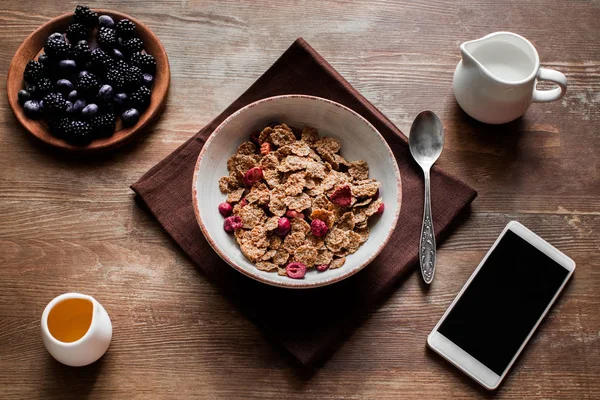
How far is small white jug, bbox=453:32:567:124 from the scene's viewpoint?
4.21 feet

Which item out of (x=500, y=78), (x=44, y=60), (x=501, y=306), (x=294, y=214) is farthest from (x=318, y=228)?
(x=44, y=60)

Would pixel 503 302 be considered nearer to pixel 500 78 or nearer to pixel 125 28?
pixel 500 78

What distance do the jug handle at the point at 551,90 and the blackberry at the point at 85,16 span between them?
0.99 m

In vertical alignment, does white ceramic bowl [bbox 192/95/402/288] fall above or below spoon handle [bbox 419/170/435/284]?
above

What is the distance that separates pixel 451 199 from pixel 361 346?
1.23 ft

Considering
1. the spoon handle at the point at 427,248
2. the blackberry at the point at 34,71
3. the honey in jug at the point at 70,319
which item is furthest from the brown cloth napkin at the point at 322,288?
the blackberry at the point at 34,71

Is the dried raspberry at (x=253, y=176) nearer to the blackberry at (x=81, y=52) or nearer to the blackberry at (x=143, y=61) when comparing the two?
the blackberry at (x=143, y=61)

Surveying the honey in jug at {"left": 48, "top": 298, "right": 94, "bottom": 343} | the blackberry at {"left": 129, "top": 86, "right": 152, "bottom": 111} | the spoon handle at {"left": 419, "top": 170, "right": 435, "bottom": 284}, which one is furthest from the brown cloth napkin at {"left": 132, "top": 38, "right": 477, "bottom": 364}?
the honey in jug at {"left": 48, "top": 298, "right": 94, "bottom": 343}

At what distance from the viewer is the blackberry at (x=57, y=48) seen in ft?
4.47

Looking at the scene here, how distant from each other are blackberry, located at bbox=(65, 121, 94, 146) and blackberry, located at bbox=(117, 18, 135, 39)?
Answer: 0.75 feet

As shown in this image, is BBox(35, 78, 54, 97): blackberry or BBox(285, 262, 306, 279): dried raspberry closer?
BBox(285, 262, 306, 279): dried raspberry

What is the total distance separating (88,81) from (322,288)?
68cm

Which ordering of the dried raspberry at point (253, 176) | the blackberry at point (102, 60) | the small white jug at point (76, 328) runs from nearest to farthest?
the small white jug at point (76, 328)
the dried raspberry at point (253, 176)
the blackberry at point (102, 60)

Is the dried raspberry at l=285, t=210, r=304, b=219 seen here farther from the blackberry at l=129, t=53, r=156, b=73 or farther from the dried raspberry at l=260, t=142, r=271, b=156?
the blackberry at l=129, t=53, r=156, b=73
